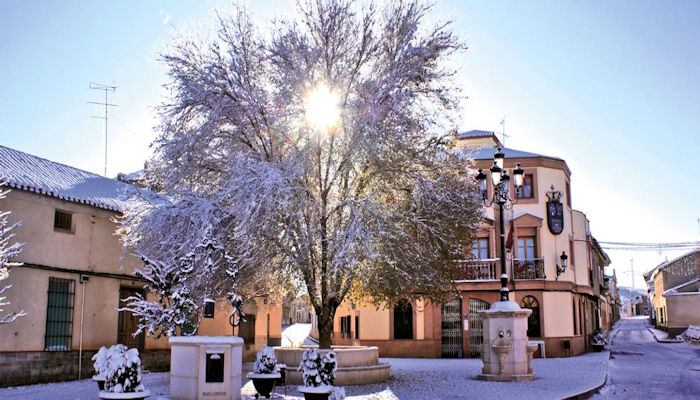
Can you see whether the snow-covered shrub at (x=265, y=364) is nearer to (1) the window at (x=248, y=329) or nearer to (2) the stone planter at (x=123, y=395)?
(2) the stone planter at (x=123, y=395)

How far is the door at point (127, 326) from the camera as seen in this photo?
69.2 feet

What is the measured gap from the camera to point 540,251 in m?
31.7

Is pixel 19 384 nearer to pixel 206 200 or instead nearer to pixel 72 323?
pixel 72 323

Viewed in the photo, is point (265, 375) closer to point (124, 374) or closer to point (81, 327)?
point (124, 374)

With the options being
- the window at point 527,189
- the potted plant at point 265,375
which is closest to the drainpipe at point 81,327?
the potted plant at point 265,375

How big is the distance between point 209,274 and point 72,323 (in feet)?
17.4

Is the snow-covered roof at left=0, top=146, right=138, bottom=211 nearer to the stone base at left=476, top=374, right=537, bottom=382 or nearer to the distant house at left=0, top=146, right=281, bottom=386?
the distant house at left=0, top=146, right=281, bottom=386

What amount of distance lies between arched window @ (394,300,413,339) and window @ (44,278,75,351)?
54.6 feet

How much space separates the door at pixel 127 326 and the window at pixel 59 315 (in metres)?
2.02

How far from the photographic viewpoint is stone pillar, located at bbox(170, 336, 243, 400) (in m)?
13.0

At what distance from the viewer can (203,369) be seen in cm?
1305

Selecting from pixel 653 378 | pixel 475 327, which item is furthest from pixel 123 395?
pixel 475 327

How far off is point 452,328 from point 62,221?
18908 mm

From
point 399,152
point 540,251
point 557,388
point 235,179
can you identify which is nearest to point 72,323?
point 235,179
